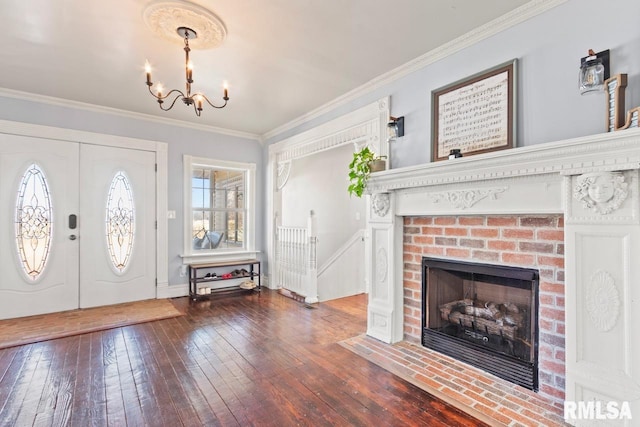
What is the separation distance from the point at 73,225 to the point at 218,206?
1.84 meters

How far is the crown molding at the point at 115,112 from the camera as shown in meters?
3.60

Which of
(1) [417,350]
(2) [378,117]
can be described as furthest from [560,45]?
(1) [417,350]

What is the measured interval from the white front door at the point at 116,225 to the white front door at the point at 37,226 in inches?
4.7

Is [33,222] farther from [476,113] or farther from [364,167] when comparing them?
[476,113]

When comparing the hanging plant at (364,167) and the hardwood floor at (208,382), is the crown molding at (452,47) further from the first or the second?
the hardwood floor at (208,382)

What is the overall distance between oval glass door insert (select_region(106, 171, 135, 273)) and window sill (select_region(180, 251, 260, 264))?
28.4 inches

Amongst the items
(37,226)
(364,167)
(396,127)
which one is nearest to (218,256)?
(37,226)

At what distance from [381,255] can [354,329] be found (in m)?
0.89

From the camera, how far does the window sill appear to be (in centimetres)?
463

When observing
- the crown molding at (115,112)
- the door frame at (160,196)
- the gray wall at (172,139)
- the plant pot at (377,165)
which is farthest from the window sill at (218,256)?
the plant pot at (377,165)

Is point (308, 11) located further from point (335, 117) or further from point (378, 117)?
point (335, 117)

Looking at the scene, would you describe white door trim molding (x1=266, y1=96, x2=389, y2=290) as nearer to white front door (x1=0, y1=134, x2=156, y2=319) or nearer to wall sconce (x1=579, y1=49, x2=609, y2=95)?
wall sconce (x1=579, y1=49, x2=609, y2=95)

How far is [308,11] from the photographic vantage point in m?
2.14

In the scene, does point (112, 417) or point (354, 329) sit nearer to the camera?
point (112, 417)
